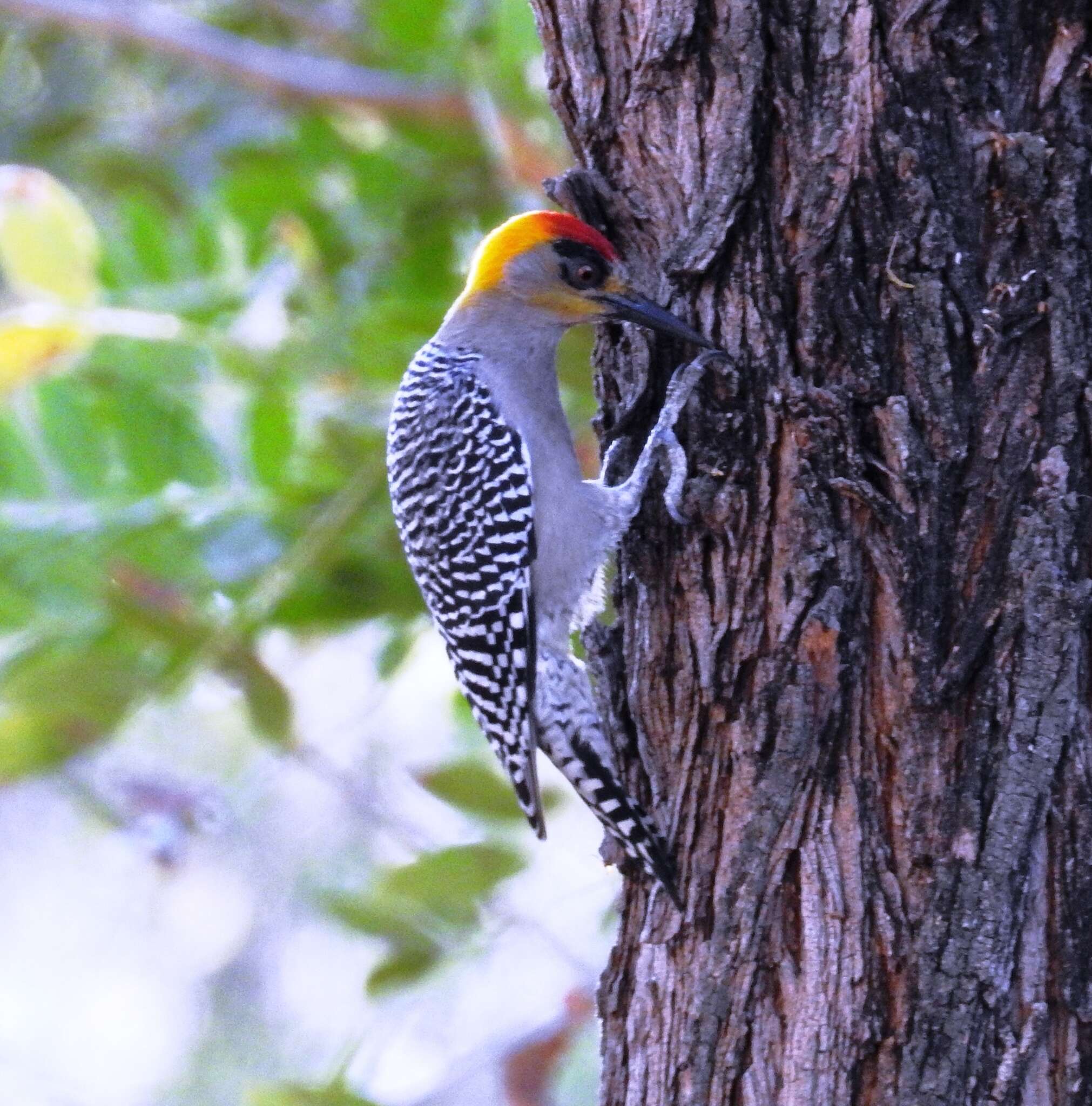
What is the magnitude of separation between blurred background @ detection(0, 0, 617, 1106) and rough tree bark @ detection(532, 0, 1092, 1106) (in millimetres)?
740

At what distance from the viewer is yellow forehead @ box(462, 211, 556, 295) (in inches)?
128

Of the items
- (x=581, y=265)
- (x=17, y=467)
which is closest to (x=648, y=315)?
(x=581, y=265)

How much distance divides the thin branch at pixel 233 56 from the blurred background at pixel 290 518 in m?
0.01

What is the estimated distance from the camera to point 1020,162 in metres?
2.19

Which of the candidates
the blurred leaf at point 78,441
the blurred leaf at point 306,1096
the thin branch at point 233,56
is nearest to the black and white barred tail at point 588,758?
Answer: the blurred leaf at point 306,1096

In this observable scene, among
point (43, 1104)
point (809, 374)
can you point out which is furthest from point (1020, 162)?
point (43, 1104)

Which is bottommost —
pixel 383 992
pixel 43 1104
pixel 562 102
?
pixel 43 1104

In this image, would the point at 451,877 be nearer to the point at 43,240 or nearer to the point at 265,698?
the point at 265,698

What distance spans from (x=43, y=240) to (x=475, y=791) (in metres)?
1.50

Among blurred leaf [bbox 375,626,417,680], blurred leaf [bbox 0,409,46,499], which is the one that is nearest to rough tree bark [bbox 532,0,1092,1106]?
blurred leaf [bbox 375,626,417,680]

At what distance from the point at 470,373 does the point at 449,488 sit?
0.34 metres

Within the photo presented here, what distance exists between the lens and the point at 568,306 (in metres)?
3.31

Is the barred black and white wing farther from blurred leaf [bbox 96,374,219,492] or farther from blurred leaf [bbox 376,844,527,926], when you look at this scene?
blurred leaf [bbox 96,374,219,492]

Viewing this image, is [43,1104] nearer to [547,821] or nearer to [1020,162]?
[547,821]
